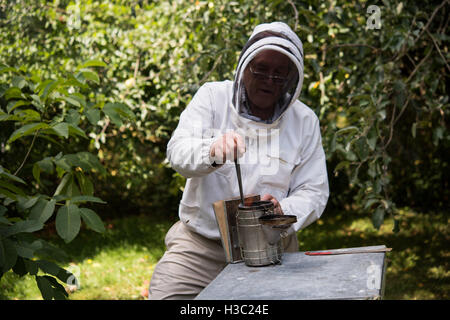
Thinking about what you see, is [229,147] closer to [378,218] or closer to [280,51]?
[280,51]

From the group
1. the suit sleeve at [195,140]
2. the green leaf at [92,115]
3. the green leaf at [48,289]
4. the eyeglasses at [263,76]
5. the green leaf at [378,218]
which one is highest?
the eyeglasses at [263,76]

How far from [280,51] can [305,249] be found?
461 cm

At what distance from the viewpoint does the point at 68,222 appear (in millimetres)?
2090

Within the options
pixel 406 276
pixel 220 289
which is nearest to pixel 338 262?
pixel 220 289

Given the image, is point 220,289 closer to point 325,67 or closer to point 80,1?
point 325,67

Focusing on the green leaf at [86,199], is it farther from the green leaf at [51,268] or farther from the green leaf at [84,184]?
the green leaf at [84,184]

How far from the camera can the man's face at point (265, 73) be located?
2.31m

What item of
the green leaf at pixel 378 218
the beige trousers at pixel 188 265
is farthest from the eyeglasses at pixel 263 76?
the green leaf at pixel 378 218

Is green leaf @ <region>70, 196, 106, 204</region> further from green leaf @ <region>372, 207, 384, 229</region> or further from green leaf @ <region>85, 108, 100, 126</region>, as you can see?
green leaf @ <region>372, 207, 384, 229</region>

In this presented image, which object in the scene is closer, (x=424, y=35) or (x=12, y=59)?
(x=424, y=35)

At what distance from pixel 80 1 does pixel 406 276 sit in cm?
428

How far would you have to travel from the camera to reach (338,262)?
195cm

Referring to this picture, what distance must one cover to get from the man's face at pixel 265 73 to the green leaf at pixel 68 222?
2.97ft

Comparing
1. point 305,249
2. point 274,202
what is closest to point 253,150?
point 274,202
